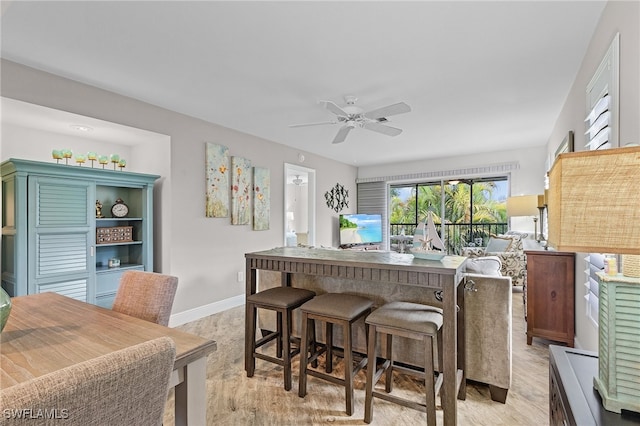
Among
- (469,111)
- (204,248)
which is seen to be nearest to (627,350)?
(469,111)

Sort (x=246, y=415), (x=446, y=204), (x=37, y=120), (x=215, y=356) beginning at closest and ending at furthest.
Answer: (x=246, y=415)
(x=215, y=356)
(x=37, y=120)
(x=446, y=204)

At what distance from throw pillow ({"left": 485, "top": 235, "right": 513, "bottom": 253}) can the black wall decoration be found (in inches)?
117

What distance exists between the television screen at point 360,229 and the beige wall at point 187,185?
1929 mm

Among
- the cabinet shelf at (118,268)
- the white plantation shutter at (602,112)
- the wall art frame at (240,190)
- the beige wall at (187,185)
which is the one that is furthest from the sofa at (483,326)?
the cabinet shelf at (118,268)

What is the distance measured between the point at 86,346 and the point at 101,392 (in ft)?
1.86

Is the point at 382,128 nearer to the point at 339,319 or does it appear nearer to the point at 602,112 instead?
the point at 602,112

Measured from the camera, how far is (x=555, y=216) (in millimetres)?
850

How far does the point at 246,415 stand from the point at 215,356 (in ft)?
3.00

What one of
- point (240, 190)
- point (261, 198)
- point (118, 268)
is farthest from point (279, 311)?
point (261, 198)

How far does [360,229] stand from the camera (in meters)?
6.71

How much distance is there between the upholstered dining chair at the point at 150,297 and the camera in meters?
1.62

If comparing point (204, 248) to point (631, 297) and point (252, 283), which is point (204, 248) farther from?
point (631, 297)

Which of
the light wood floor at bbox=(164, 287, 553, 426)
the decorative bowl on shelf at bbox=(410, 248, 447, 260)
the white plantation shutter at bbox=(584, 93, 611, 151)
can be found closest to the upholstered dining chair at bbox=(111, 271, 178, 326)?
the light wood floor at bbox=(164, 287, 553, 426)

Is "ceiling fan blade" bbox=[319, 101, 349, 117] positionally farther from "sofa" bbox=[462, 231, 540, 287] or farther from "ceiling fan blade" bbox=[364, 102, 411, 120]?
"sofa" bbox=[462, 231, 540, 287]
